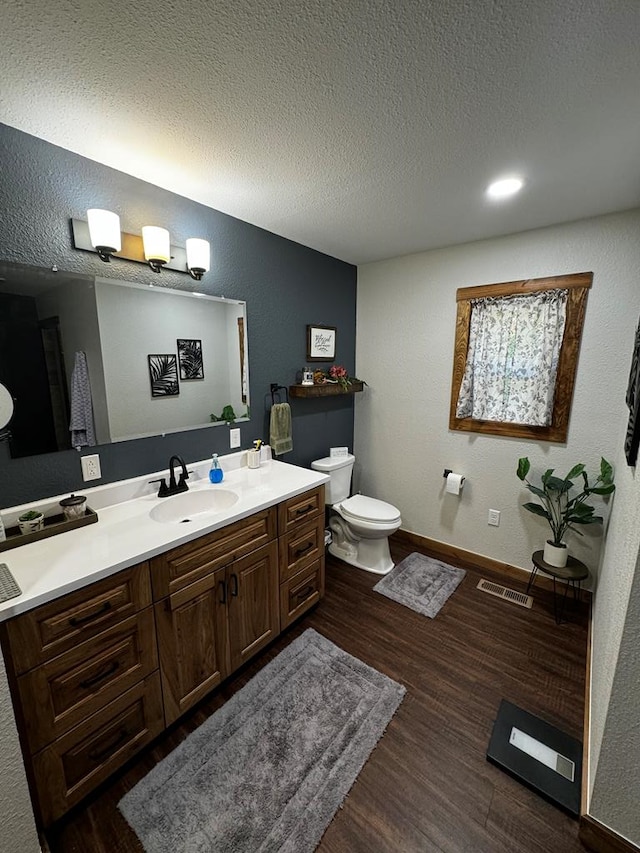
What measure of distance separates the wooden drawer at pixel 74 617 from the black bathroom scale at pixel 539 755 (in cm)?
152

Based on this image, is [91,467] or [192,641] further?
[91,467]

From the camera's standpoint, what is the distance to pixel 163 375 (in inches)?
72.1

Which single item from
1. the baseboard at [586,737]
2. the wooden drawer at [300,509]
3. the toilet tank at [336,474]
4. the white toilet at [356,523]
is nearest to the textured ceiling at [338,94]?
the wooden drawer at [300,509]

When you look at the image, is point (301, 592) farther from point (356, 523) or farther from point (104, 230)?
point (104, 230)

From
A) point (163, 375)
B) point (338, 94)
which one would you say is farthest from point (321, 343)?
point (338, 94)

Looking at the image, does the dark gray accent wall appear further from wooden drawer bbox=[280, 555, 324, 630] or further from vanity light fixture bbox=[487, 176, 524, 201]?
vanity light fixture bbox=[487, 176, 524, 201]

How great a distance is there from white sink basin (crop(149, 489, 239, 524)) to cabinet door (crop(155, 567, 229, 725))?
387 millimetres

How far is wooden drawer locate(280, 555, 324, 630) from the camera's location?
1.90 m

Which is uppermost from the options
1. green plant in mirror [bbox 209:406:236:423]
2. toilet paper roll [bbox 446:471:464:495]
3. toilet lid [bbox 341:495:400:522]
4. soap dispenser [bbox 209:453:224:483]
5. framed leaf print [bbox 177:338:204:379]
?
framed leaf print [bbox 177:338:204:379]

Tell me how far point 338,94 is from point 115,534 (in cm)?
176

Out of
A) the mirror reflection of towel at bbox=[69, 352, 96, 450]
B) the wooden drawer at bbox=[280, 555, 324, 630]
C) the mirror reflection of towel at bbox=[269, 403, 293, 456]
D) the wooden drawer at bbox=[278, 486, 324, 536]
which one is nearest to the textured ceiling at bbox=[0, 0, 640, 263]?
the mirror reflection of towel at bbox=[69, 352, 96, 450]

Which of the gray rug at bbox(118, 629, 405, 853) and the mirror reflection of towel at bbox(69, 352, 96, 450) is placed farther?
the mirror reflection of towel at bbox(69, 352, 96, 450)

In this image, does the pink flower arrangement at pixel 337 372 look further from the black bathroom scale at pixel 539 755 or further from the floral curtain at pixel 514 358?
the black bathroom scale at pixel 539 755

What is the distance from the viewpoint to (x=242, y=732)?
144 cm
